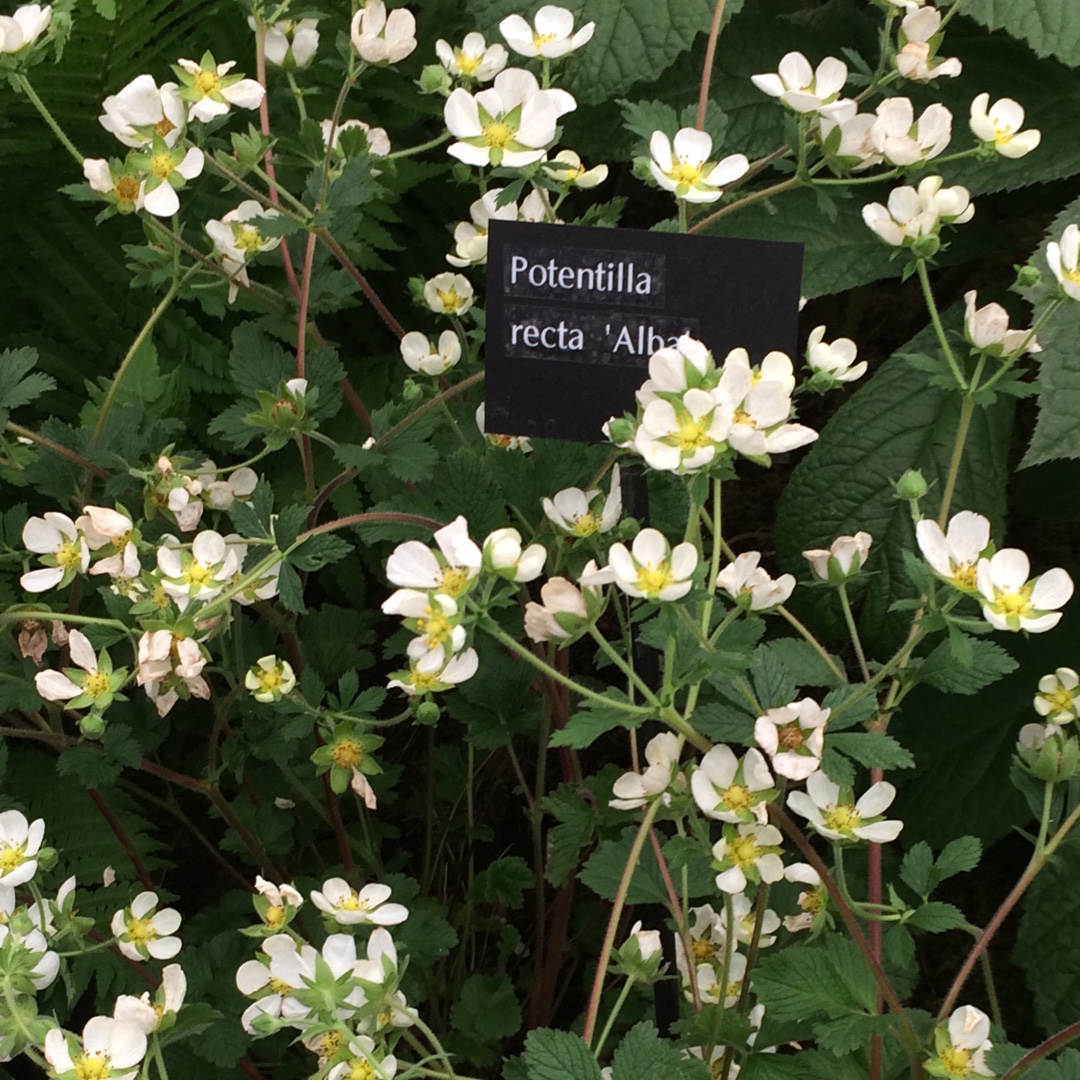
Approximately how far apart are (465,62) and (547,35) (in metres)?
0.09

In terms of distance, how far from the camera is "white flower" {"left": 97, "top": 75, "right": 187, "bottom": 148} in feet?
2.57

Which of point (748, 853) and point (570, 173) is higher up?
point (570, 173)

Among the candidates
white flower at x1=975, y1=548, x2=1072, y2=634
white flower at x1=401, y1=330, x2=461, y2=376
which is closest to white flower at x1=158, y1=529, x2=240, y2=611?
white flower at x1=401, y1=330, x2=461, y2=376

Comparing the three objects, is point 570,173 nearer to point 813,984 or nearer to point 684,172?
point 684,172

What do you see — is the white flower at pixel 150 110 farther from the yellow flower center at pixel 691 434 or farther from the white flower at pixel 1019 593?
the white flower at pixel 1019 593

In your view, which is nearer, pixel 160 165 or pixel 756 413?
pixel 756 413

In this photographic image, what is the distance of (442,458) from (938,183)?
53 centimetres

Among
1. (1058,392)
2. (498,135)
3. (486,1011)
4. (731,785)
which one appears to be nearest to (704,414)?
(731,785)

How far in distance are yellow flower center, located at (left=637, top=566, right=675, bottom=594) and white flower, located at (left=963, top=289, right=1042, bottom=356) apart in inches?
12.3

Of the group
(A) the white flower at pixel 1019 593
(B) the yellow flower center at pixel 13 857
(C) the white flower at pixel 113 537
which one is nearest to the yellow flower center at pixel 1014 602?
(A) the white flower at pixel 1019 593

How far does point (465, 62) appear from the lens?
90cm

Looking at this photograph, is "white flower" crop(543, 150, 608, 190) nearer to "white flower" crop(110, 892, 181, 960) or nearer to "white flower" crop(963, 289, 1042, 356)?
"white flower" crop(963, 289, 1042, 356)

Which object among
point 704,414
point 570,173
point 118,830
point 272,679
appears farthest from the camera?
point 118,830

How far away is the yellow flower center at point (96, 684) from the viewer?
77cm
